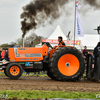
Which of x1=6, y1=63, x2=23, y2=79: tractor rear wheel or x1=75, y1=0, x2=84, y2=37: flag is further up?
x1=75, y1=0, x2=84, y2=37: flag

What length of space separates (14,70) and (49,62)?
4.80 ft

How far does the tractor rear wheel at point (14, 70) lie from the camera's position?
7797 mm

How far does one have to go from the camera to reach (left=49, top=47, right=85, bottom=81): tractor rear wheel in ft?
25.1

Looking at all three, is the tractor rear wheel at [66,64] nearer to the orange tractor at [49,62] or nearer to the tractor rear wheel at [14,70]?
the orange tractor at [49,62]

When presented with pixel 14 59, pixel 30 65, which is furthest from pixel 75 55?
pixel 14 59

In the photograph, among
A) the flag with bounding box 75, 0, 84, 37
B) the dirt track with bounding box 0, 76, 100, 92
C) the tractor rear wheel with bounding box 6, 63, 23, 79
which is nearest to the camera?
the dirt track with bounding box 0, 76, 100, 92

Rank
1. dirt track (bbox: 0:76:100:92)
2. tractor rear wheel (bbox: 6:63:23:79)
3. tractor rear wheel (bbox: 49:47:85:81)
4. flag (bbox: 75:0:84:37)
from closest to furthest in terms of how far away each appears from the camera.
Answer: dirt track (bbox: 0:76:100:92) → tractor rear wheel (bbox: 49:47:85:81) → tractor rear wheel (bbox: 6:63:23:79) → flag (bbox: 75:0:84:37)

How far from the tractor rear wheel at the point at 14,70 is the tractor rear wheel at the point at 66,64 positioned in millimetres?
1266

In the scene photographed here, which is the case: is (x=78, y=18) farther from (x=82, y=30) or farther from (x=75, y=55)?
(x=75, y=55)

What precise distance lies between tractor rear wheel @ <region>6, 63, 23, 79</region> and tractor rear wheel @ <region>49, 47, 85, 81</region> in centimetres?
127

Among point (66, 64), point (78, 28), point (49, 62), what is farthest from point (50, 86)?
point (78, 28)

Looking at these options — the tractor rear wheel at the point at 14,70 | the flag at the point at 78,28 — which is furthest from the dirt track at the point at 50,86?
the flag at the point at 78,28

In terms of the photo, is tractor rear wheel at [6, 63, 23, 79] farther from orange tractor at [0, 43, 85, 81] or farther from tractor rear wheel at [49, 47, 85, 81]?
tractor rear wheel at [49, 47, 85, 81]

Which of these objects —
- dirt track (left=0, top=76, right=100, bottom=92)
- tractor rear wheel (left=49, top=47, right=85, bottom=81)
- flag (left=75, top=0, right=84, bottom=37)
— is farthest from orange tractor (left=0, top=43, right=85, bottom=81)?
flag (left=75, top=0, right=84, bottom=37)
